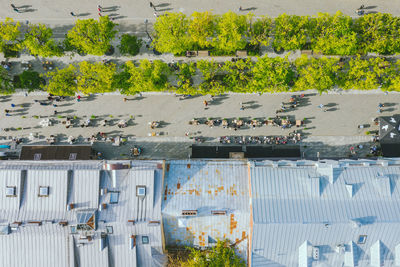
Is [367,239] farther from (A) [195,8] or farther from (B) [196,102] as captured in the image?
(A) [195,8]

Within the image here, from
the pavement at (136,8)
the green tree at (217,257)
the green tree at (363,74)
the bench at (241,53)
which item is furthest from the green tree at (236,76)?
the green tree at (217,257)

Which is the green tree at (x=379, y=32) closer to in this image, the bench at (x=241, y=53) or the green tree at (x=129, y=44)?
the bench at (x=241, y=53)

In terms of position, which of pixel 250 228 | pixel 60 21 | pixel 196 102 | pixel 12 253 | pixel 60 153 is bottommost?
pixel 12 253

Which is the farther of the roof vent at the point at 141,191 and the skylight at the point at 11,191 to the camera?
the skylight at the point at 11,191

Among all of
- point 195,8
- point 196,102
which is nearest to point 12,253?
point 196,102

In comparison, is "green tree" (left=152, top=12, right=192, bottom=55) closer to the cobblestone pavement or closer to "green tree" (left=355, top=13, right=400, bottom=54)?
the cobblestone pavement

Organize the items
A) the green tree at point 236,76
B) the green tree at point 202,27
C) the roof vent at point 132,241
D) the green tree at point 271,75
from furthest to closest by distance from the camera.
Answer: the green tree at point 236,76 < the green tree at point 202,27 < the green tree at point 271,75 < the roof vent at point 132,241
